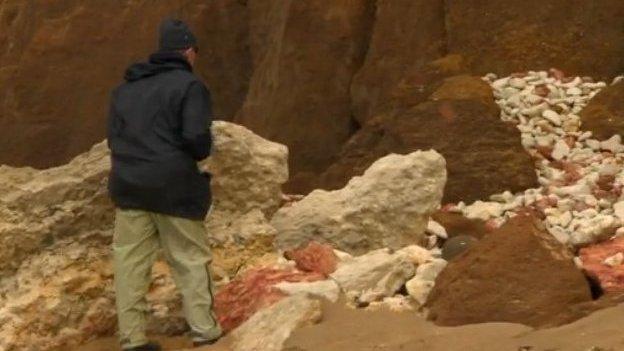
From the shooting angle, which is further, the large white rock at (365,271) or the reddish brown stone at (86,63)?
the reddish brown stone at (86,63)

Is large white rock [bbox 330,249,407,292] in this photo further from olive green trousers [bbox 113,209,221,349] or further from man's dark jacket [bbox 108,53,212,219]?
man's dark jacket [bbox 108,53,212,219]

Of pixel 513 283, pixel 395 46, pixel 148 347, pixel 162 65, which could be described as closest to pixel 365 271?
pixel 513 283

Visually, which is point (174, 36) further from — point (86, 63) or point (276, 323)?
point (86, 63)

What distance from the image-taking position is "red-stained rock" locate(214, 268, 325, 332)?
6062 millimetres

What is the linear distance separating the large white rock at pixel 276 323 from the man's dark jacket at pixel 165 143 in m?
0.54

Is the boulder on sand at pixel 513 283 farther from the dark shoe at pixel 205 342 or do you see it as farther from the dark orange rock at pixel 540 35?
the dark orange rock at pixel 540 35

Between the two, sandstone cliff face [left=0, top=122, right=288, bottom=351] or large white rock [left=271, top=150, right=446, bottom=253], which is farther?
large white rock [left=271, top=150, right=446, bottom=253]

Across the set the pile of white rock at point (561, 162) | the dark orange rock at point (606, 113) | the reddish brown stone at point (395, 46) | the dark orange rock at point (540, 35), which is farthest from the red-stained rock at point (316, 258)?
the dark orange rock at point (540, 35)

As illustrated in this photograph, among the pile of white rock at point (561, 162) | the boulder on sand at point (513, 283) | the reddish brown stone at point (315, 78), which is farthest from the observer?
the reddish brown stone at point (315, 78)

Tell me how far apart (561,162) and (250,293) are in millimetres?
2734

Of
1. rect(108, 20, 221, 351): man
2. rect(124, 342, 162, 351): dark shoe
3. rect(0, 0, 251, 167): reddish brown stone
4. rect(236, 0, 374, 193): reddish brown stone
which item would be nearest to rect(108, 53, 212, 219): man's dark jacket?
rect(108, 20, 221, 351): man

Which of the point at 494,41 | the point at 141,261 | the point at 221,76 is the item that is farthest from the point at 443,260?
the point at 221,76

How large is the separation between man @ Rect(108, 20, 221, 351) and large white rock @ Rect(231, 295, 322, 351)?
190mm

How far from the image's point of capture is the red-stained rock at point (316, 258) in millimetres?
6332
